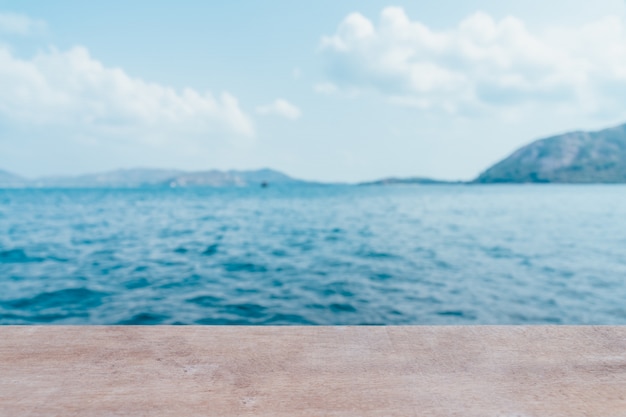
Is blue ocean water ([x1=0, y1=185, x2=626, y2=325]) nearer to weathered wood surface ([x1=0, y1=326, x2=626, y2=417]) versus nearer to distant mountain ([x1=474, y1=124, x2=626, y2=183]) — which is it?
weathered wood surface ([x1=0, y1=326, x2=626, y2=417])

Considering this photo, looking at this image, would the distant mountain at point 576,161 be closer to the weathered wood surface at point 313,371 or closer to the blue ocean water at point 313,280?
the blue ocean water at point 313,280

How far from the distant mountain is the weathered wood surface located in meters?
183

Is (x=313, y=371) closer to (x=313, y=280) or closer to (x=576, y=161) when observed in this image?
(x=313, y=280)

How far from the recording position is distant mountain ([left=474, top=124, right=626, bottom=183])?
517 ft

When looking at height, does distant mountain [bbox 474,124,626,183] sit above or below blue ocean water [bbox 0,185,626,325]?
above

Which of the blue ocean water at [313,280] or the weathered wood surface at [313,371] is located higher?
the weathered wood surface at [313,371]

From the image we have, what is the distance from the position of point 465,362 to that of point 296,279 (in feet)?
31.8

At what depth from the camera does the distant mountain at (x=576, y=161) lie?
15762 cm

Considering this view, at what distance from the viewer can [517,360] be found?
1.64 meters

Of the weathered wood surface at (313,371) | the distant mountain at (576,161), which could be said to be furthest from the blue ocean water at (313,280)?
the distant mountain at (576,161)

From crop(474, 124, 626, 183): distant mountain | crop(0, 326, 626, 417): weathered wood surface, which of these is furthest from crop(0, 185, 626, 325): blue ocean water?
crop(474, 124, 626, 183): distant mountain

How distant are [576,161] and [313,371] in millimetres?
208207

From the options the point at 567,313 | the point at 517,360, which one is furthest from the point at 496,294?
the point at 517,360

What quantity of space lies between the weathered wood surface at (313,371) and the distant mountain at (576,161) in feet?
A: 600
